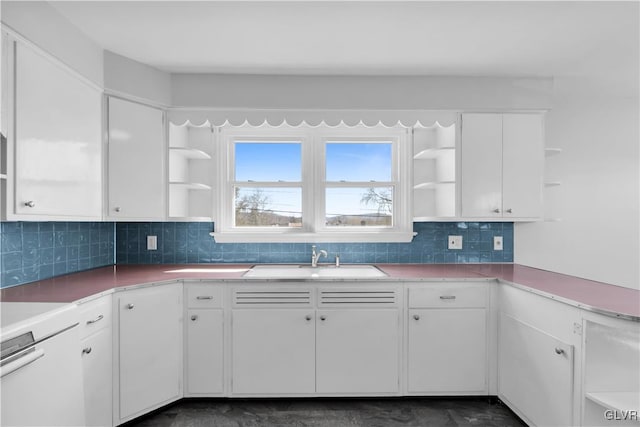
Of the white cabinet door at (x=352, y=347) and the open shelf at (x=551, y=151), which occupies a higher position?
the open shelf at (x=551, y=151)

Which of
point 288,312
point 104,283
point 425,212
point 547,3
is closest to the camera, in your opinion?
point 547,3

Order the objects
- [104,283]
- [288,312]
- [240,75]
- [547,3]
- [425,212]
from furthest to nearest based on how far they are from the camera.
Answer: [425,212]
[240,75]
[288,312]
[104,283]
[547,3]

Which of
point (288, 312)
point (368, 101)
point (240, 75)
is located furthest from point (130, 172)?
point (368, 101)

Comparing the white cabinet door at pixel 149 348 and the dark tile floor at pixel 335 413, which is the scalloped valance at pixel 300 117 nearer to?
the white cabinet door at pixel 149 348

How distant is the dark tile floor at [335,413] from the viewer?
211 cm

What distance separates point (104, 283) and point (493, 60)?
9.16 feet

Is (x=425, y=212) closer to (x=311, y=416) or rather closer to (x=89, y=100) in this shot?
(x=311, y=416)

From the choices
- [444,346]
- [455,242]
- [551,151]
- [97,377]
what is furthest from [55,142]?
[551,151]

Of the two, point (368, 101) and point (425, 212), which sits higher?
point (368, 101)

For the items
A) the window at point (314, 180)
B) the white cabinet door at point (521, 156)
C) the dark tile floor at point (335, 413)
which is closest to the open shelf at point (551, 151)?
the white cabinet door at point (521, 156)

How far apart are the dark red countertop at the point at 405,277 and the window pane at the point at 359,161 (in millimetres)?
762

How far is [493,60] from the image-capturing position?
2.29 m

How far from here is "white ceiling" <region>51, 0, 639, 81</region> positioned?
1.74m

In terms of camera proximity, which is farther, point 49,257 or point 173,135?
point 173,135
